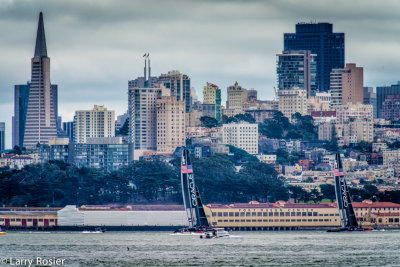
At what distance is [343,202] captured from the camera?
156 metres

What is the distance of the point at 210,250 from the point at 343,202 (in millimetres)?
41014

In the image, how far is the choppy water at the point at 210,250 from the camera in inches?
4151

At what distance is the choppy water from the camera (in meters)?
105

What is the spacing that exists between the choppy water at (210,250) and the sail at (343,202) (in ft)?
20.7

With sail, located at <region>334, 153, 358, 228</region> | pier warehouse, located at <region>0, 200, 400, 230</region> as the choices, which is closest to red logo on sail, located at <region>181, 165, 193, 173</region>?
sail, located at <region>334, 153, 358, 228</region>

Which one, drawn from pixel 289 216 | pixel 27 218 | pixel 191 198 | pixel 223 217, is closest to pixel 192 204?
pixel 191 198

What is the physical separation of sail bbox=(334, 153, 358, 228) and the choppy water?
6.32 metres

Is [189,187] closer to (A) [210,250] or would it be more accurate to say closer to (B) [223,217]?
(B) [223,217]

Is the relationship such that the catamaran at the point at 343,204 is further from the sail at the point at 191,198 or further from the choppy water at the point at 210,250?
the sail at the point at 191,198

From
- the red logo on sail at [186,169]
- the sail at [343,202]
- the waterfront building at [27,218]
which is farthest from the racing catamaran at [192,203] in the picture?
the waterfront building at [27,218]

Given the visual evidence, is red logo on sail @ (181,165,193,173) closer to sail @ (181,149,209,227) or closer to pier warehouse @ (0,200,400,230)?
sail @ (181,149,209,227)

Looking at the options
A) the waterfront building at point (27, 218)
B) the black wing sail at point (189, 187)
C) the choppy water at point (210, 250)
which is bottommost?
the choppy water at point (210, 250)

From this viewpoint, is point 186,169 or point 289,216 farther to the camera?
point 289,216

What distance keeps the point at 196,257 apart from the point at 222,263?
6.46 meters
